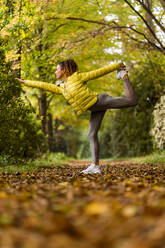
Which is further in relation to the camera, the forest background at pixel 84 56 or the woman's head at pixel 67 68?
the forest background at pixel 84 56

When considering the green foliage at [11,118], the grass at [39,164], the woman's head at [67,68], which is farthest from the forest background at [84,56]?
the woman's head at [67,68]

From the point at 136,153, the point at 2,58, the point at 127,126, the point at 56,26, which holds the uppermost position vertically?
the point at 56,26

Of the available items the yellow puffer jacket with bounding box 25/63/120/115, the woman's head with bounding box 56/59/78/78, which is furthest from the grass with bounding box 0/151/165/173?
the woman's head with bounding box 56/59/78/78

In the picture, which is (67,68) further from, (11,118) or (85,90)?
(11,118)

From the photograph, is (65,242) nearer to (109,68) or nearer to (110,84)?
(109,68)

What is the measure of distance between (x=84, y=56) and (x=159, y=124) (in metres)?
3.83

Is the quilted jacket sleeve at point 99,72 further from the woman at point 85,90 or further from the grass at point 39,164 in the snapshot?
the grass at point 39,164

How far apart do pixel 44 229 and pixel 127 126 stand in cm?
1248

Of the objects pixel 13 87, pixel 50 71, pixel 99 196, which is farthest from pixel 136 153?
pixel 99 196

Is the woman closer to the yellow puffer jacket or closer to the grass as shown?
the yellow puffer jacket

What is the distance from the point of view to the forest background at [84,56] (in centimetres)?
637

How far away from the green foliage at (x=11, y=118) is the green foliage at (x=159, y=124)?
18.2 feet

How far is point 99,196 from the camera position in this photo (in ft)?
6.80

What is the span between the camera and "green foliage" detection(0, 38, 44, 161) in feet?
20.6
